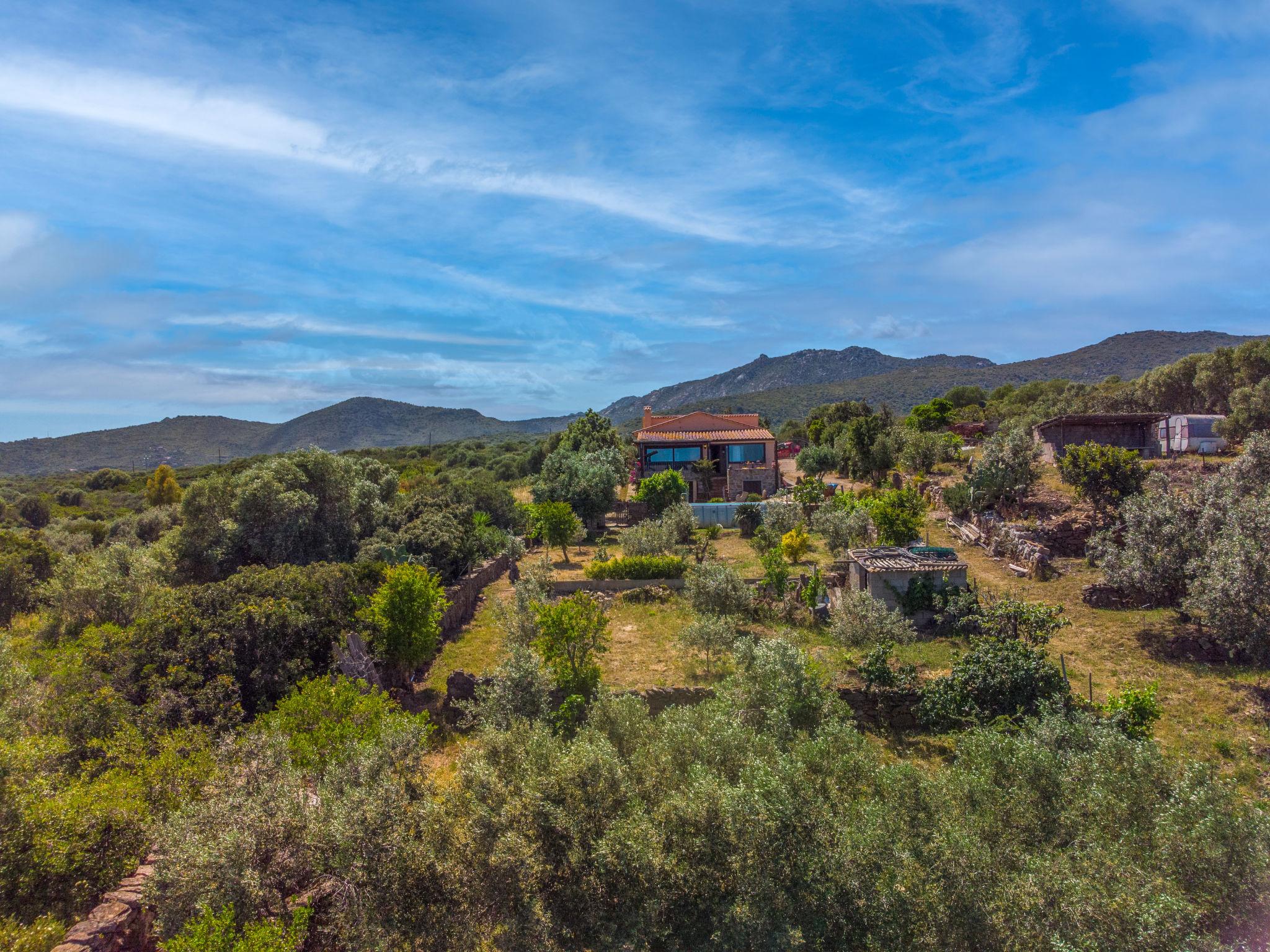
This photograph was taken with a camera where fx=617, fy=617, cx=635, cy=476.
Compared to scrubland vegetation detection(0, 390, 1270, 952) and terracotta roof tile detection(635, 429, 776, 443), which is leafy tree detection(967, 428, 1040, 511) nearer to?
scrubland vegetation detection(0, 390, 1270, 952)

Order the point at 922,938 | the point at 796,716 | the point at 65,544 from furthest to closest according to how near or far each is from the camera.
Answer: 1. the point at 65,544
2. the point at 796,716
3. the point at 922,938

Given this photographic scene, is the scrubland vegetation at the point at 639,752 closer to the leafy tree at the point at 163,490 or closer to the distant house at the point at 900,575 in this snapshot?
the distant house at the point at 900,575

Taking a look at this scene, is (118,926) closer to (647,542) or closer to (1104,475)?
(647,542)

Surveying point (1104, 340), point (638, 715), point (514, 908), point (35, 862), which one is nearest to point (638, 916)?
point (514, 908)

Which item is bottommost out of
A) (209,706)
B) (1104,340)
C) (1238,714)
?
(1238,714)

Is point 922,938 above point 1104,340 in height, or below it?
below

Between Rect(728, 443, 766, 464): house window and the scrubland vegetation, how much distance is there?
74.4 feet

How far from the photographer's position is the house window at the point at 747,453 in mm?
47156

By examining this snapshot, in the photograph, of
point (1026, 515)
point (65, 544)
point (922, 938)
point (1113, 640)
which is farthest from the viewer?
point (65, 544)

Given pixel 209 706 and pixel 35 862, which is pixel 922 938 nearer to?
pixel 35 862

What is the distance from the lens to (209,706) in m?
12.3

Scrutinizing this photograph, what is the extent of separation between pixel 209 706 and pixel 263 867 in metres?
6.34

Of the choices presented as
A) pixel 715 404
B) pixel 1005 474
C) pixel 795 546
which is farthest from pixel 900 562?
pixel 715 404

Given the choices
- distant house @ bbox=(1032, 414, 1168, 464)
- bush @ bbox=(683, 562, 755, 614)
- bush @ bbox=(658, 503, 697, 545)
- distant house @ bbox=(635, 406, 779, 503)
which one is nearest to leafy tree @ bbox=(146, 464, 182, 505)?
distant house @ bbox=(635, 406, 779, 503)
